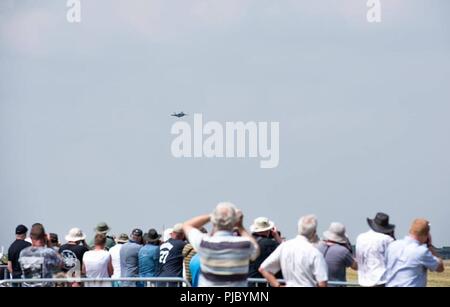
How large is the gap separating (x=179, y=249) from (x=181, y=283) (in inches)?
67.7

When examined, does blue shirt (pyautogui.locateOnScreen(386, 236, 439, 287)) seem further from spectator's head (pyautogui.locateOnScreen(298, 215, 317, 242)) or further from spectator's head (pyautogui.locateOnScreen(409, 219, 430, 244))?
spectator's head (pyautogui.locateOnScreen(298, 215, 317, 242))

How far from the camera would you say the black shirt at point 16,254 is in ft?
49.3

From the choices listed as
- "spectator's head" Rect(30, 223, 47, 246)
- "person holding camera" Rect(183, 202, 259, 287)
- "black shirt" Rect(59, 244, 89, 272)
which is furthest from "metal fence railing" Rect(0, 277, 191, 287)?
"person holding camera" Rect(183, 202, 259, 287)

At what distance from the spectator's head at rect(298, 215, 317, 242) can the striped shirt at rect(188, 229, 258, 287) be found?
1.03 meters

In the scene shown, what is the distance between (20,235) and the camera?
15539 millimetres

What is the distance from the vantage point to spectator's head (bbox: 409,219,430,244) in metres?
12.3

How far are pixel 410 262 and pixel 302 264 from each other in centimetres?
170

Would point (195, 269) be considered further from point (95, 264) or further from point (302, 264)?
point (95, 264)

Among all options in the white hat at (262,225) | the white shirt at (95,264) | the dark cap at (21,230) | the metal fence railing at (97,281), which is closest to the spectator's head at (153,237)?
the white shirt at (95,264)

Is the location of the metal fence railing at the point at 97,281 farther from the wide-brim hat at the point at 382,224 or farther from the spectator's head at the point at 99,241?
the wide-brim hat at the point at 382,224
